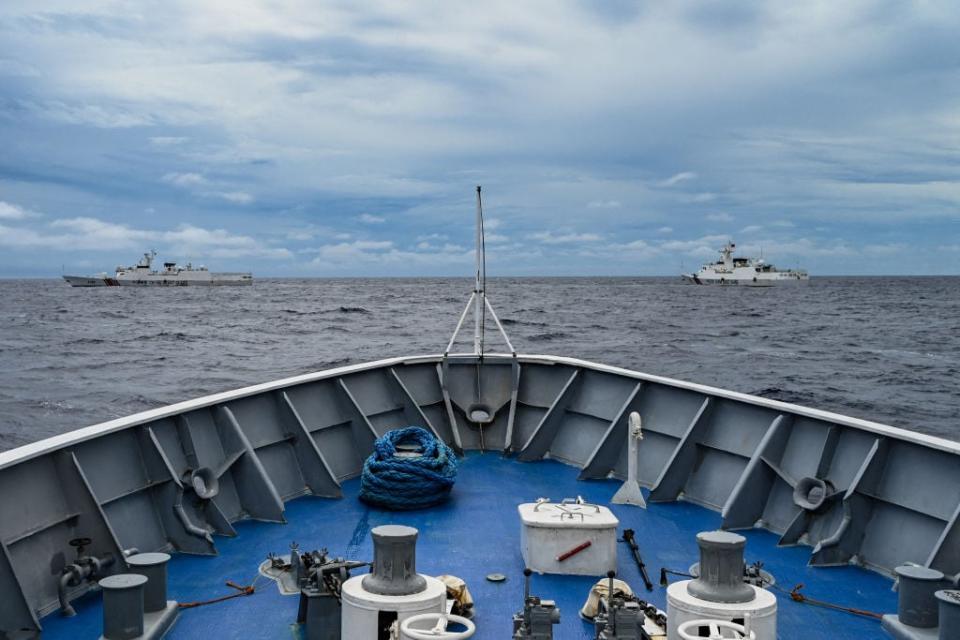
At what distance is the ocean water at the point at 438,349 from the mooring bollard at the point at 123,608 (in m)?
16.5

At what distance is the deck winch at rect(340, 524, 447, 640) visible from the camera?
13.2 ft

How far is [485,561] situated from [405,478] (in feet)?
4.75

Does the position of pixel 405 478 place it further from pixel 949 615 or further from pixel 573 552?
pixel 949 615

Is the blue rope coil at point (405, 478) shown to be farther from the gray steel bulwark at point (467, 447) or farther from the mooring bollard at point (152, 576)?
the mooring bollard at point (152, 576)

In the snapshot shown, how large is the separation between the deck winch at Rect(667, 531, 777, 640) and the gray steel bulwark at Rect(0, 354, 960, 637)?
2.00 metres

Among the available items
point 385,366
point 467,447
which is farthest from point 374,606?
point 467,447

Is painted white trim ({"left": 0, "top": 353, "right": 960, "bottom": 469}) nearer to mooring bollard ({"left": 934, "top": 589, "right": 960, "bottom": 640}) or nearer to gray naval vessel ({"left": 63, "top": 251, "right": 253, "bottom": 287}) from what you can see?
mooring bollard ({"left": 934, "top": 589, "right": 960, "bottom": 640})

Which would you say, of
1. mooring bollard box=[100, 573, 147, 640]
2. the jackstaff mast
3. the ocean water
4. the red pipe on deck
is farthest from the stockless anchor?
the ocean water

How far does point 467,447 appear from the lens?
31.6 ft

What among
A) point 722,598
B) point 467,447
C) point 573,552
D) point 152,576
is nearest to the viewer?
point 722,598

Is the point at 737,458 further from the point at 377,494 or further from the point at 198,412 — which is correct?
the point at 198,412

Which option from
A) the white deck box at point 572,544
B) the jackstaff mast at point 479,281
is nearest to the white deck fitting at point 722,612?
the white deck box at point 572,544

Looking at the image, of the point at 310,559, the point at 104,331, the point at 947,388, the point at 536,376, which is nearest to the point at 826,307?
the point at 947,388

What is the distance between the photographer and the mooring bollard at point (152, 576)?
494 cm
